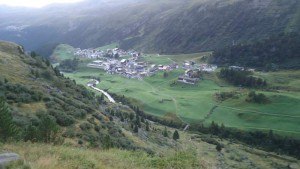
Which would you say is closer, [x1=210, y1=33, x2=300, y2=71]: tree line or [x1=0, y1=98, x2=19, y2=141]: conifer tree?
[x1=0, y1=98, x2=19, y2=141]: conifer tree

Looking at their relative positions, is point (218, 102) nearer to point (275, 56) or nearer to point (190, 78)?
point (190, 78)

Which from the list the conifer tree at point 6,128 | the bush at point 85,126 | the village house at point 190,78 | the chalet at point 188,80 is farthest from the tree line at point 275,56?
the conifer tree at point 6,128

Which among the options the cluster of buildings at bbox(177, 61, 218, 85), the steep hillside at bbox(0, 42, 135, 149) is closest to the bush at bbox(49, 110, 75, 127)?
Result: the steep hillside at bbox(0, 42, 135, 149)

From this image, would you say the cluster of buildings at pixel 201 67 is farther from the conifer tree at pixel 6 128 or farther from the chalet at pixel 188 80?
the conifer tree at pixel 6 128

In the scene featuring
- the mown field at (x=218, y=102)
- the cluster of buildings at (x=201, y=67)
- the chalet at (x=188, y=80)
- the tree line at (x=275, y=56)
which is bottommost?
the mown field at (x=218, y=102)

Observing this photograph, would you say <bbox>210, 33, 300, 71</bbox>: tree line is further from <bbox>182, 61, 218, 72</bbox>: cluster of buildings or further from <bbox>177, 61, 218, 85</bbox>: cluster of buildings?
<bbox>177, 61, 218, 85</bbox>: cluster of buildings

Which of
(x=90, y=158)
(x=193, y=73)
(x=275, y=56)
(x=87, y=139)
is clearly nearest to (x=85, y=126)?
(x=87, y=139)

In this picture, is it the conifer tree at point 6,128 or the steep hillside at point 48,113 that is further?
the steep hillside at point 48,113

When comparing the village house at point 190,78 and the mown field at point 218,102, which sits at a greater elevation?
the village house at point 190,78
